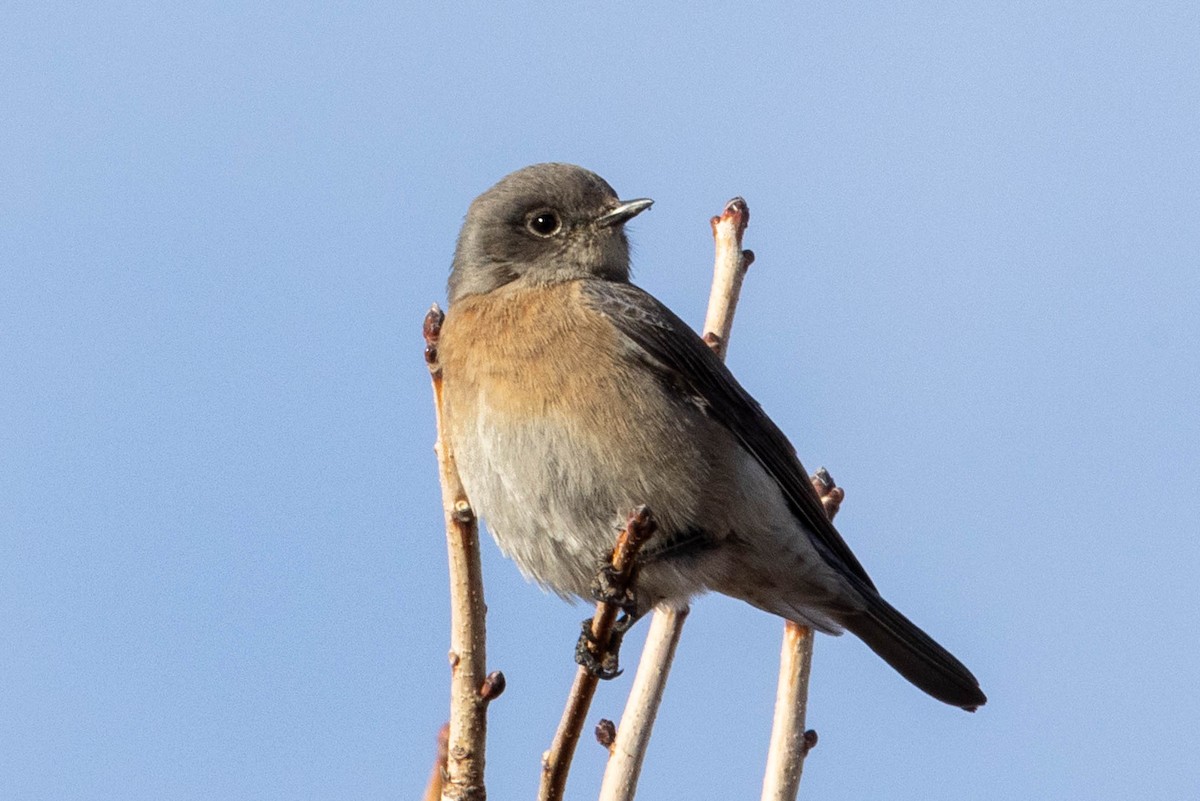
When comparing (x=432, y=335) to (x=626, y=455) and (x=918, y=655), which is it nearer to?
(x=626, y=455)

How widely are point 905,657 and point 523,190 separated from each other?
3.21 meters

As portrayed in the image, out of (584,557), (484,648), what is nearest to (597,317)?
(584,557)

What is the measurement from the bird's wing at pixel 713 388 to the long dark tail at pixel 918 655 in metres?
0.19

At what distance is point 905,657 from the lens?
741cm

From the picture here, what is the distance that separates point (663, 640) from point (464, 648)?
139cm

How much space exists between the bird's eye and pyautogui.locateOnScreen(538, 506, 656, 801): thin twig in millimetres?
3402

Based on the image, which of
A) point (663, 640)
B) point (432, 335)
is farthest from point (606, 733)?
point (432, 335)

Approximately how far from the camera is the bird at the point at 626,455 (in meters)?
→ 6.49

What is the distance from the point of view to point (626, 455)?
6.51 metres

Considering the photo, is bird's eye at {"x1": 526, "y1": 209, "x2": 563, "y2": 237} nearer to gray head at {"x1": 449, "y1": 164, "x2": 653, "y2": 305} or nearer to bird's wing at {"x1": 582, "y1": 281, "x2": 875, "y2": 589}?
gray head at {"x1": 449, "y1": 164, "x2": 653, "y2": 305}

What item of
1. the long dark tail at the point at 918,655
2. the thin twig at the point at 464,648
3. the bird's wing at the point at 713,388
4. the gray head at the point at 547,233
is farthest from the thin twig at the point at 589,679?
the gray head at the point at 547,233

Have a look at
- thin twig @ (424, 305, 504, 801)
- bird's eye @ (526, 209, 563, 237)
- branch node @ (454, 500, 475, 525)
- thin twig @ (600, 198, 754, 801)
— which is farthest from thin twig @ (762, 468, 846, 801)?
bird's eye @ (526, 209, 563, 237)

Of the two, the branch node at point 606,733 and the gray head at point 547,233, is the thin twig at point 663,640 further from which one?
the gray head at point 547,233

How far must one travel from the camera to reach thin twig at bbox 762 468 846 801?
16.2 feet
